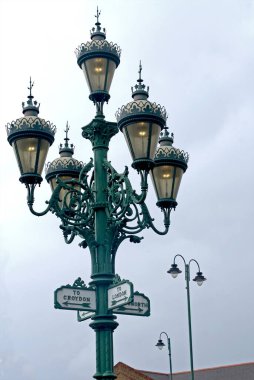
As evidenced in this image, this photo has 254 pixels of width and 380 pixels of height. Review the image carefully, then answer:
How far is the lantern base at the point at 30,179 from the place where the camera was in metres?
8.75

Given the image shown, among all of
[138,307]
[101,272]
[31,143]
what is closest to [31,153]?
[31,143]

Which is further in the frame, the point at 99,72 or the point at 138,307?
the point at 99,72

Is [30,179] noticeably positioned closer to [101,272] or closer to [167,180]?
[101,272]

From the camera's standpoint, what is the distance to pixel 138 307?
859 centimetres

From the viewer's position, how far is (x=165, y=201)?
9391 mm

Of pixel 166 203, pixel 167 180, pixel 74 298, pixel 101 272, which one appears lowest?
pixel 74 298

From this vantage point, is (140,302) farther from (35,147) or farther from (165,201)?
(35,147)

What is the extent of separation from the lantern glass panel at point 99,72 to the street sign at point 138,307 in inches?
95.5

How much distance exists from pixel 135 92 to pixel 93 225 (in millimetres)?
1577

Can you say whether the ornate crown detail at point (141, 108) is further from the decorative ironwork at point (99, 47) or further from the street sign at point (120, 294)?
the street sign at point (120, 294)

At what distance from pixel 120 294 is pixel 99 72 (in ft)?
8.61

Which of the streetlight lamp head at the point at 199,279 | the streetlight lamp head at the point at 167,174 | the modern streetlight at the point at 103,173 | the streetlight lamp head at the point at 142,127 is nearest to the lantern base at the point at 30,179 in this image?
the modern streetlight at the point at 103,173

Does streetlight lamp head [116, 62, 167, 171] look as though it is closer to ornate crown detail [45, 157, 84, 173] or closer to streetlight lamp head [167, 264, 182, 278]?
ornate crown detail [45, 157, 84, 173]

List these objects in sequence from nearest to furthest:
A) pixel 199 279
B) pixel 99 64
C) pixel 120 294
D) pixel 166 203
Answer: pixel 120 294 → pixel 99 64 → pixel 166 203 → pixel 199 279
